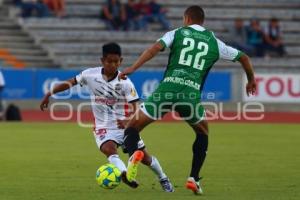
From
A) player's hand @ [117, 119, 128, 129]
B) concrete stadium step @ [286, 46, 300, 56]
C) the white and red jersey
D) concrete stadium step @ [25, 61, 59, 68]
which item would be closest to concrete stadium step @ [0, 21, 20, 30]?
concrete stadium step @ [25, 61, 59, 68]

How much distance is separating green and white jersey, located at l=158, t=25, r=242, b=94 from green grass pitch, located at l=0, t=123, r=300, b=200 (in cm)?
124

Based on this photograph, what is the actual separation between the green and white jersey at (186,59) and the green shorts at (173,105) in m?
0.07

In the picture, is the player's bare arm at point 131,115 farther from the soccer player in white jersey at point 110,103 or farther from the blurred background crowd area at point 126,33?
the blurred background crowd area at point 126,33

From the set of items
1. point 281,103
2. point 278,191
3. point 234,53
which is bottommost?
point 281,103

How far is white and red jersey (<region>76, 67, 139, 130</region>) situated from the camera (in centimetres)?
1143

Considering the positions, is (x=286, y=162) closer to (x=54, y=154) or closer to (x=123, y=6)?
(x=54, y=154)

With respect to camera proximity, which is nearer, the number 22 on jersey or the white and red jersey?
the number 22 on jersey

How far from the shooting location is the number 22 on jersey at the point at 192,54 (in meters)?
10.8

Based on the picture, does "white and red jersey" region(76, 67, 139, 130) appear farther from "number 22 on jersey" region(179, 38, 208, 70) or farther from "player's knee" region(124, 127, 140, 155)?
"number 22 on jersey" region(179, 38, 208, 70)

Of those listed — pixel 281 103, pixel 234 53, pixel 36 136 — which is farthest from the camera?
pixel 281 103

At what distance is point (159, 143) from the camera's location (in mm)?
19469

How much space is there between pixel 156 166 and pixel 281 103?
2084 cm

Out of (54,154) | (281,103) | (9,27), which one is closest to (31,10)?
(9,27)

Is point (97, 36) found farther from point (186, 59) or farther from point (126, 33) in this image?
point (186, 59)
